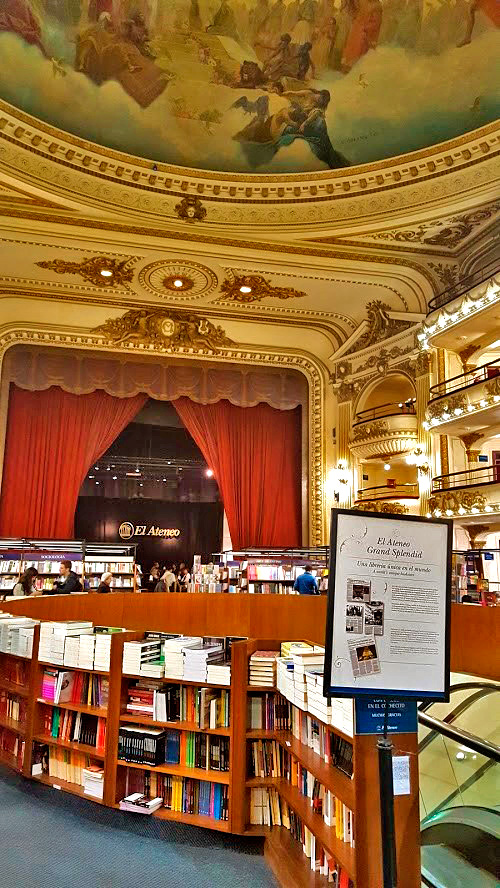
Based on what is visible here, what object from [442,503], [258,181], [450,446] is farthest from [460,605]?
[258,181]

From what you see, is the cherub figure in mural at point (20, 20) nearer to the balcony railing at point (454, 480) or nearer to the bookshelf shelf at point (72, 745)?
the bookshelf shelf at point (72, 745)

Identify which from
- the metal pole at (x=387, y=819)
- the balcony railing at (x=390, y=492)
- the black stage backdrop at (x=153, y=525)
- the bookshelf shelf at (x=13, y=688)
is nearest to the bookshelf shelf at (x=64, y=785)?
the bookshelf shelf at (x=13, y=688)

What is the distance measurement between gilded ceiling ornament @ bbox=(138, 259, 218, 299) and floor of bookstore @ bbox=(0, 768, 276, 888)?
937cm

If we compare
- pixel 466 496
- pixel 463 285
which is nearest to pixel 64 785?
pixel 466 496

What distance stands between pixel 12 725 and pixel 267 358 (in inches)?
410

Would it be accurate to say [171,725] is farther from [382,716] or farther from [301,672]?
[382,716]

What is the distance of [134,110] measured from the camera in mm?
9422

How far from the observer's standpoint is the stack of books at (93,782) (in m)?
3.93

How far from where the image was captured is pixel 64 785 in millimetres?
4145

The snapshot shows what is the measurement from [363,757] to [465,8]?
992cm

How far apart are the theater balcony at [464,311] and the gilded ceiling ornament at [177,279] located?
4.24 meters

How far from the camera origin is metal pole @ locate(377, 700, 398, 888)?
1.91 m

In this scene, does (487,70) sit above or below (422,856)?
above

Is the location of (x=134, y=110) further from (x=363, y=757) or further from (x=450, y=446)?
(x=363, y=757)
